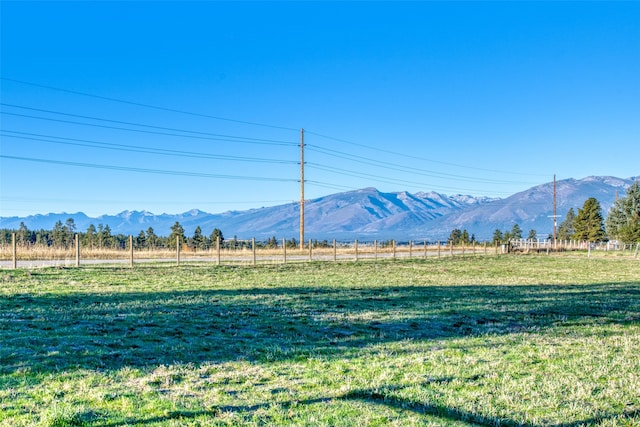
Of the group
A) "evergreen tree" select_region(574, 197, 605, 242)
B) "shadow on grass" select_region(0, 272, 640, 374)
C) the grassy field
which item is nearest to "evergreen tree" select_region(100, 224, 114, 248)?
"shadow on grass" select_region(0, 272, 640, 374)

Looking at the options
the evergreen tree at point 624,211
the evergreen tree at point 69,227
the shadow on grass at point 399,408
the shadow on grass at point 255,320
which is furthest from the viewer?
the evergreen tree at point 624,211

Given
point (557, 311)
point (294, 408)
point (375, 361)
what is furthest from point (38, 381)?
point (557, 311)

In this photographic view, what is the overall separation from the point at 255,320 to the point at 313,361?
3216 mm

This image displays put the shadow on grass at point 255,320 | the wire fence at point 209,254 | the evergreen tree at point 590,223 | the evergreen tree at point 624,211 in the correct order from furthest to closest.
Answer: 1. the evergreen tree at point 590,223
2. the evergreen tree at point 624,211
3. the wire fence at point 209,254
4. the shadow on grass at point 255,320

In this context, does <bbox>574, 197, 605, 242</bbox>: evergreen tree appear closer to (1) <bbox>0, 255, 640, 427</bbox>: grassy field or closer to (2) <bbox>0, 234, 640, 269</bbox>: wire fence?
(2) <bbox>0, 234, 640, 269</bbox>: wire fence

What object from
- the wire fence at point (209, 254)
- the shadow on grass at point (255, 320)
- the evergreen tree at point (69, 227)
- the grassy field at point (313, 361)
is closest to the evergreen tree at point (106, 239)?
the evergreen tree at point (69, 227)

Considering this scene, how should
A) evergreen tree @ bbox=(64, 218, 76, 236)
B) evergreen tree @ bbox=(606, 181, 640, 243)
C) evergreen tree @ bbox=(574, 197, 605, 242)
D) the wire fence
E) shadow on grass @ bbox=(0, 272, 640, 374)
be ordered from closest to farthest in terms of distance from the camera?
shadow on grass @ bbox=(0, 272, 640, 374) < the wire fence < evergreen tree @ bbox=(64, 218, 76, 236) < evergreen tree @ bbox=(606, 181, 640, 243) < evergreen tree @ bbox=(574, 197, 605, 242)

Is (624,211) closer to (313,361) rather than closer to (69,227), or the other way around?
(69,227)

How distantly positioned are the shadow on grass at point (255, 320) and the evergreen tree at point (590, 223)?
70.2 metres

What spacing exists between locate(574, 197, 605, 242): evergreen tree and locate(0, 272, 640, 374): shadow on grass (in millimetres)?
70246

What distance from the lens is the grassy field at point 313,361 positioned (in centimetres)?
424

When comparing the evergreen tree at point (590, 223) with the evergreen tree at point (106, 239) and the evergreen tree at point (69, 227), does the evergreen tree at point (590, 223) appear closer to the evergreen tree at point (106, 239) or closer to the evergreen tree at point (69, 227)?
the evergreen tree at point (106, 239)

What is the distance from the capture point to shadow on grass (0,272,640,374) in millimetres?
6352

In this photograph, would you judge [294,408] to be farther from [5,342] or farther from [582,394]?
[5,342]
